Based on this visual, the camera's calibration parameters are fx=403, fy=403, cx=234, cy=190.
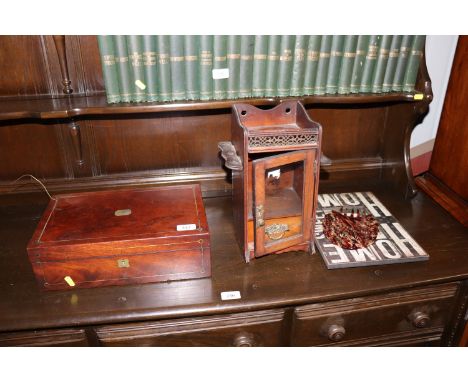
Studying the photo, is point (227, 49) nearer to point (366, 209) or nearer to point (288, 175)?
point (288, 175)

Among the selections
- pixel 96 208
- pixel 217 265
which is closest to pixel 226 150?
pixel 217 265

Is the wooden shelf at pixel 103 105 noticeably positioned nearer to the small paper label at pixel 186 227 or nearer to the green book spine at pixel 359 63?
the green book spine at pixel 359 63

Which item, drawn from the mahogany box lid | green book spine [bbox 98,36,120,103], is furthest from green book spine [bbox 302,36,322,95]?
green book spine [bbox 98,36,120,103]

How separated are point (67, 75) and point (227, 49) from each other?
1.83 ft

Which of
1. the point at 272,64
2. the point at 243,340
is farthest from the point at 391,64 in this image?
the point at 243,340

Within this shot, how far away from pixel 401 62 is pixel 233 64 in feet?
2.06

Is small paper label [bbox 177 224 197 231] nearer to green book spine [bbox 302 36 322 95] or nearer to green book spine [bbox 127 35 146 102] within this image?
green book spine [bbox 127 35 146 102]

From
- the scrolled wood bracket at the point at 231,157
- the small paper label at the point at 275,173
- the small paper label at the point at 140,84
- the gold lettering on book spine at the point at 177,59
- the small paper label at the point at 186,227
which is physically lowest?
the small paper label at the point at 186,227

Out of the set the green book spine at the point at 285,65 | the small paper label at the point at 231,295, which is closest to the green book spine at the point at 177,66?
the green book spine at the point at 285,65

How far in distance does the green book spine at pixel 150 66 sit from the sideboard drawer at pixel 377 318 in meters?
0.87

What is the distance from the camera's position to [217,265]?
1.33m

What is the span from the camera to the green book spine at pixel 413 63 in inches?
57.1

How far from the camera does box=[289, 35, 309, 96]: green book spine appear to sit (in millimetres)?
1383

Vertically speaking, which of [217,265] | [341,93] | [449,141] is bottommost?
[217,265]
